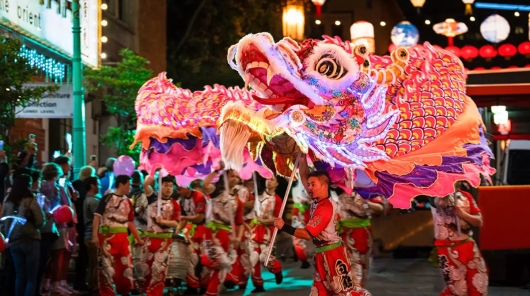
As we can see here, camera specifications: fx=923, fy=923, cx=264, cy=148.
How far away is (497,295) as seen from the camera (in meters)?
13.3

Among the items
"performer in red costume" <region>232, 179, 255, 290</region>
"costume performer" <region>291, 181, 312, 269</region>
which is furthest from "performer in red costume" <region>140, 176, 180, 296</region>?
"costume performer" <region>291, 181, 312, 269</region>

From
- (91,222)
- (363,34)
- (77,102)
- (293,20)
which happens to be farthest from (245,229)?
(293,20)

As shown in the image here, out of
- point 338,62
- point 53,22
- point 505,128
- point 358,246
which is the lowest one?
point 358,246

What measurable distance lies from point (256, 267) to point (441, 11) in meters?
34.6

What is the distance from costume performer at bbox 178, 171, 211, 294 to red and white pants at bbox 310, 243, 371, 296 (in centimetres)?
506

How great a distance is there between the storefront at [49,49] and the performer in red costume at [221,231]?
3380mm

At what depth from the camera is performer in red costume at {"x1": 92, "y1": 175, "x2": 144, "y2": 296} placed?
12734 mm

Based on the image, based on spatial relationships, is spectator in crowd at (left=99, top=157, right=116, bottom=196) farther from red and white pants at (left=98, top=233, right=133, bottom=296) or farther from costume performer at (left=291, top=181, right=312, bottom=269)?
costume performer at (left=291, top=181, right=312, bottom=269)

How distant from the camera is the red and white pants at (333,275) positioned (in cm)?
909

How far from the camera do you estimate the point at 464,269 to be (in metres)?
10.6

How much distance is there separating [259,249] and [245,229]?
0.43m

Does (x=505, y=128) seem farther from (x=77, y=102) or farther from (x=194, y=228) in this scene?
(x=77, y=102)

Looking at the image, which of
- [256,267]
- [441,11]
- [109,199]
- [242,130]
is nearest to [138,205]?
[109,199]

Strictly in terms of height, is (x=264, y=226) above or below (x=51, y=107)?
below
